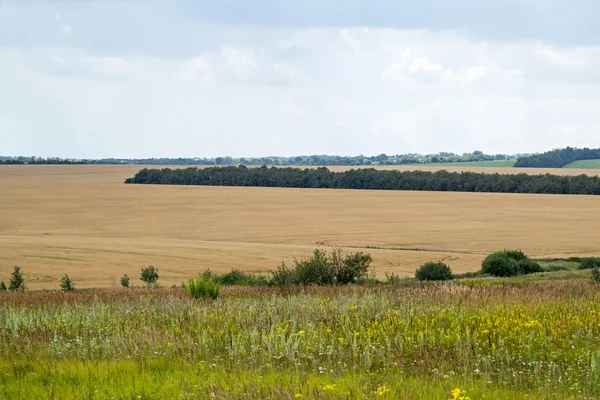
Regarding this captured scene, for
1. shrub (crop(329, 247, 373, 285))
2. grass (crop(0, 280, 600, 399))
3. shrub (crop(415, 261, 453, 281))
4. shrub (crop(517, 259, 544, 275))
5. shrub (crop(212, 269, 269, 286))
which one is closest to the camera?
grass (crop(0, 280, 600, 399))

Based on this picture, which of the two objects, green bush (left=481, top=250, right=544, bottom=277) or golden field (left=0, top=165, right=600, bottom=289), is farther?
golden field (left=0, top=165, right=600, bottom=289)

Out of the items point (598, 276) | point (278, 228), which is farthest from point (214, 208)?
point (598, 276)

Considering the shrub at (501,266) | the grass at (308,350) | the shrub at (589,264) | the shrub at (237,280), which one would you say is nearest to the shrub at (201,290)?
the grass at (308,350)

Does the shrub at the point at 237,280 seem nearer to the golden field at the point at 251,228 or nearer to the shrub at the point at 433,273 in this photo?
the golden field at the point at 251,228

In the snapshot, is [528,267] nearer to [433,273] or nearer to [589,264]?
[589,264]

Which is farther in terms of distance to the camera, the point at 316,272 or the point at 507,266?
the point at 507,266

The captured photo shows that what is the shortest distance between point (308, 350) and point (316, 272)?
16487mm

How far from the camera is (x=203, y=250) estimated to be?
193 feet

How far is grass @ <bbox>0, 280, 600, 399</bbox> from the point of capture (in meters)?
9.31

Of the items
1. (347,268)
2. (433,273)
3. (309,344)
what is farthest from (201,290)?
(433,273)

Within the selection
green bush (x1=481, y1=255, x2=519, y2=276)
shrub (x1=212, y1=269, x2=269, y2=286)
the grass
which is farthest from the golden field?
the grass

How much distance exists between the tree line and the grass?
12254cm

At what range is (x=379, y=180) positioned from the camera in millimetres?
151750

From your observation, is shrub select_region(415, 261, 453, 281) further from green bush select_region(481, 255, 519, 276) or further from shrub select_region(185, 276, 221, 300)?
shrub select_region(185, 276, 221, 300)
